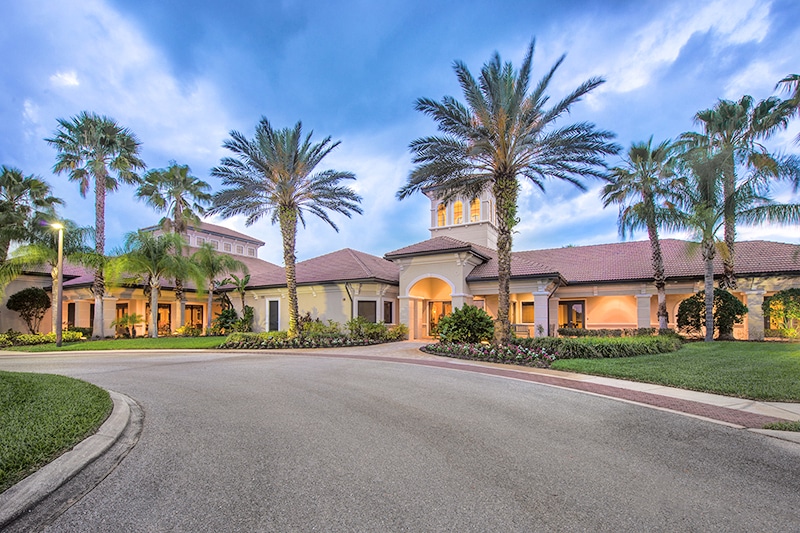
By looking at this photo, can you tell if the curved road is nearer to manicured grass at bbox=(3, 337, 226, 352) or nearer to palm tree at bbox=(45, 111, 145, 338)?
manicured grass at bbox=(3, 337, 226, 352)

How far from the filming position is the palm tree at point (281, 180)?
1977 cm

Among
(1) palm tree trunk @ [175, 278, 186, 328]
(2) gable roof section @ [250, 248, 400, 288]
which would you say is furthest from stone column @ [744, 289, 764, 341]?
(1) palm tree trunk @ [175, 278, 186, 328]

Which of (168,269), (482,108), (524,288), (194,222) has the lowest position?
(524,288)

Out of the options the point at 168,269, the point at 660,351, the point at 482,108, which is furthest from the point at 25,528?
the point at 168,269

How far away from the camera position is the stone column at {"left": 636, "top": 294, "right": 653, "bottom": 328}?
858 inches

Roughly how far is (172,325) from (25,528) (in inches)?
1247

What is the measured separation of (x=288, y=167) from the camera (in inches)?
783

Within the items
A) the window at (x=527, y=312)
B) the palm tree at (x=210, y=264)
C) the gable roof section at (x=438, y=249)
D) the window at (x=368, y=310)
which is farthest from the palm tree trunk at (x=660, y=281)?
the palm tree at (x=210, y=264)

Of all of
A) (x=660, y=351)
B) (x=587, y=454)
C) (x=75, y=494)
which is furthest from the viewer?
(x=660, y=351)

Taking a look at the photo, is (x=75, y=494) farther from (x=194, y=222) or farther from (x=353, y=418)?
(x=194, y=222)

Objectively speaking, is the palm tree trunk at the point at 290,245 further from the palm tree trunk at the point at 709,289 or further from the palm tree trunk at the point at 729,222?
the palm tree trunk at the point at 729,222

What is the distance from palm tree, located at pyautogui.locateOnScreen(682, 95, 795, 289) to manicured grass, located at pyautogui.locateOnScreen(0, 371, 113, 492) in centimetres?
2248

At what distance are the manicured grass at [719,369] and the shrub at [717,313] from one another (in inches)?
155

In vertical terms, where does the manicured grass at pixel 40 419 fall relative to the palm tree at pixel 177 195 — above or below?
below
